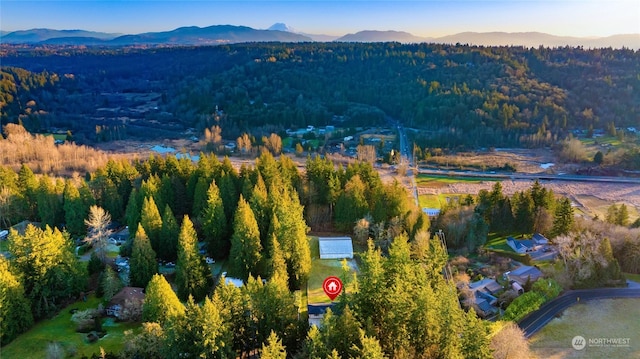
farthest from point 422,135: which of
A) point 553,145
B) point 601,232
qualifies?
point 601,232

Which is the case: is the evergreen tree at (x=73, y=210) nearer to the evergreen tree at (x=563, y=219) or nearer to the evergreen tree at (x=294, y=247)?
the evergreen tree at (x=294, y=247)

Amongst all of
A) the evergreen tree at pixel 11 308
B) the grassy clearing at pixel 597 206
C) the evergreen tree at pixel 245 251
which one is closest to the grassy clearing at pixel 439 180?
the grassy clearing at pixel 597 206

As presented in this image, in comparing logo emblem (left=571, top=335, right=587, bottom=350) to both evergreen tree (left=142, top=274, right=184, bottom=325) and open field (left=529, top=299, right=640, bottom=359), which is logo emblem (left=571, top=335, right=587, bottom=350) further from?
evergreen tree (left=142, top=274, right=184, bottom=325)

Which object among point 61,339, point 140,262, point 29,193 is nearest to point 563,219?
point 140,262

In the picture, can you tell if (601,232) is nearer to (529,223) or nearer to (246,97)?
(529,223)

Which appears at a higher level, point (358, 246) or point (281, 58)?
point (281, 58)

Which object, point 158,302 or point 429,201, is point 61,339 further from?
point 429,201
